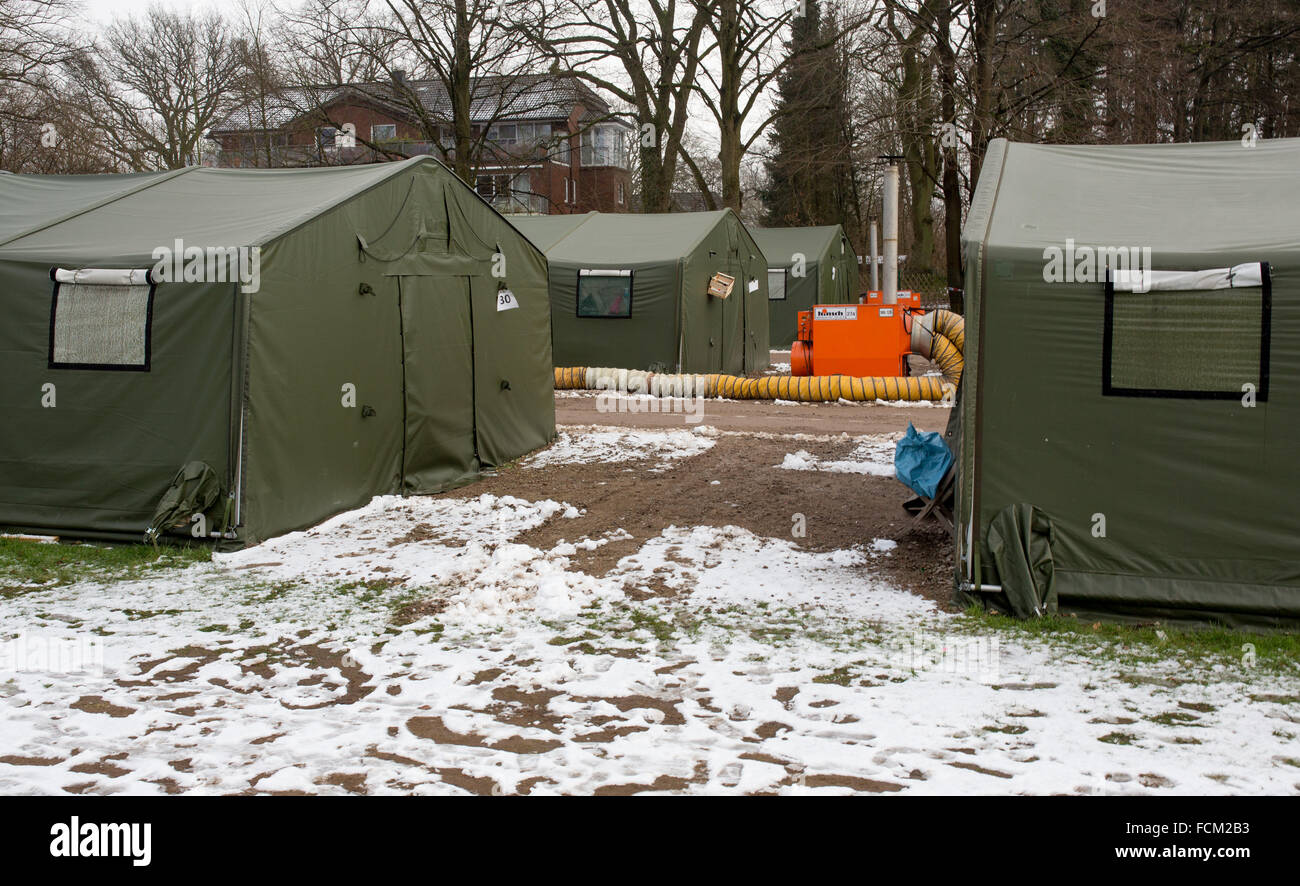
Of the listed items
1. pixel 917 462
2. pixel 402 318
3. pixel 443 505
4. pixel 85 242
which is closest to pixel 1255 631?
pixel 917 462

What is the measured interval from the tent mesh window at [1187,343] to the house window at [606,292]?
1237 cm

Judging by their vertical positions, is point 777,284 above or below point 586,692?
above

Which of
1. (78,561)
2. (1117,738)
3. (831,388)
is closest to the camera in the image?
(1117,738)

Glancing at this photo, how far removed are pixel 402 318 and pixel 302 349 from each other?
1356 mm

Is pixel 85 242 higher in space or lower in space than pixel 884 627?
higher

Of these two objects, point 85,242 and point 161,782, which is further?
point 85,242

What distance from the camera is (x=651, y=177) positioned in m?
27.4

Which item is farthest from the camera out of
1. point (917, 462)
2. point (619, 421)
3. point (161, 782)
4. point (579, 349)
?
point (579, 349)

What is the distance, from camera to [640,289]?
17.2 m

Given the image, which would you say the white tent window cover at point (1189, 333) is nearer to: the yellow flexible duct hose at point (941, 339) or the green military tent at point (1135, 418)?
the green military tent at point (1135, 418)

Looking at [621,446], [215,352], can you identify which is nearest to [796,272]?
[621,446]

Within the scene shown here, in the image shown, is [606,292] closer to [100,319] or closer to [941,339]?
[941,339]

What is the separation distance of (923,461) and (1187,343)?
2045 mm

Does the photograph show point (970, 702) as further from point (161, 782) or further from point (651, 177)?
point (651, 177)
